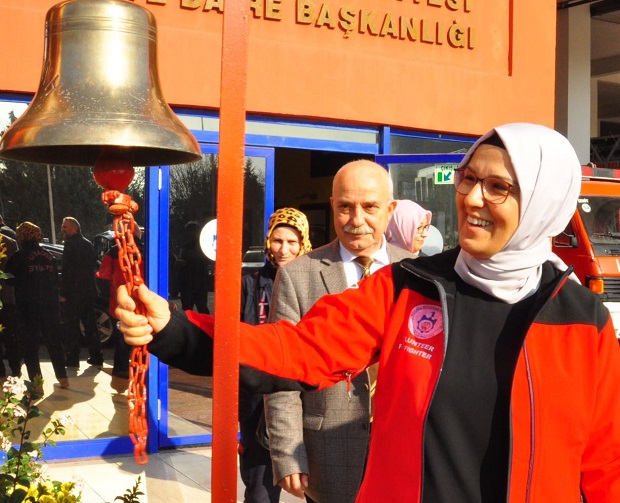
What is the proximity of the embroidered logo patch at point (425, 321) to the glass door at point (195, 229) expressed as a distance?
5.10 metres

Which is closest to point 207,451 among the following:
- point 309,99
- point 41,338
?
point 41,338

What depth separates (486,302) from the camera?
2162 mm

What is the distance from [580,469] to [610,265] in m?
9.57

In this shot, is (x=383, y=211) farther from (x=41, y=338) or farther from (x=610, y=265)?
(x=610, y=265)

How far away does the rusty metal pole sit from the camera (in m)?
1.74

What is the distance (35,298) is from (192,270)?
1.29 m

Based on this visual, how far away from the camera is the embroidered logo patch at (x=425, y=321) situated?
6.95 ft

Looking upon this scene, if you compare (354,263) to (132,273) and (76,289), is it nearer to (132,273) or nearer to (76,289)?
(132,273)

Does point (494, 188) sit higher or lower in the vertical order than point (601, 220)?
lower

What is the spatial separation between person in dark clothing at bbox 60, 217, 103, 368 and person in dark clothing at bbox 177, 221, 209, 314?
75 centimetres

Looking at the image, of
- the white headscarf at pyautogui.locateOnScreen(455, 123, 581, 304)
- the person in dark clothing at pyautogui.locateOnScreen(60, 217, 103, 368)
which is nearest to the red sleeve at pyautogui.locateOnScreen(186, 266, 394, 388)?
→ the white headscarf at pyautogui.locateOnScreen(455, 123, 581, 304)

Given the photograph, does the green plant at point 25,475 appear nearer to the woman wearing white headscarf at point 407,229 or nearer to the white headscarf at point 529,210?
the white headscarf at point 529,210

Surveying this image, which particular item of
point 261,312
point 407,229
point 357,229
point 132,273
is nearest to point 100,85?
point 132,273

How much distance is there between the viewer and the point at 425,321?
2.14 m
